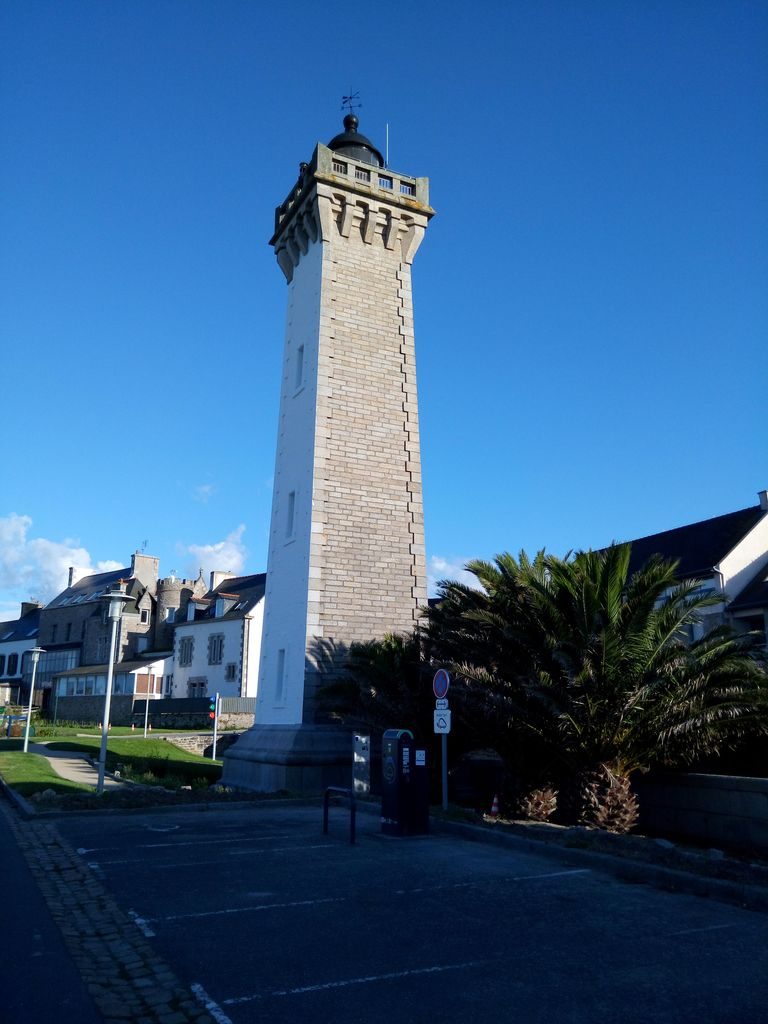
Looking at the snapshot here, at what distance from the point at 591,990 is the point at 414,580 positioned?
662 inches

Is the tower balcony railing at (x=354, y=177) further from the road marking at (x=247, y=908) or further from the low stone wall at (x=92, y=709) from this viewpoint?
the low stone wall at (x=92, y=709)

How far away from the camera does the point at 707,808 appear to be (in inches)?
516

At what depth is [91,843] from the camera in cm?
1094

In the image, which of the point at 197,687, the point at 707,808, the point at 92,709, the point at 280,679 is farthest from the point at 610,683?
the point at 92,709

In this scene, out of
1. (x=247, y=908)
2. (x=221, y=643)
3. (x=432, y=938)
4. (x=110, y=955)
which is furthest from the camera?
(x=221, y=643)

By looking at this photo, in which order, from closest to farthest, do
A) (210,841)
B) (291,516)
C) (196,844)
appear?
(196,844) < (210,841) < (291,516)

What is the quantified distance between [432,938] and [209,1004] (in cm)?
198

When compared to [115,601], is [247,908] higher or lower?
lower

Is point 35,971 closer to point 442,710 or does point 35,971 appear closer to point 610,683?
point 442,710

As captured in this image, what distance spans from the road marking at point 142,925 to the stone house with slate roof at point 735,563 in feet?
84.3

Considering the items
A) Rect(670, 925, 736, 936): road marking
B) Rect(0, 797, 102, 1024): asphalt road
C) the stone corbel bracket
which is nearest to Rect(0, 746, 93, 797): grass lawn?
Rect(0, 797, 102, 1024): asphalt road

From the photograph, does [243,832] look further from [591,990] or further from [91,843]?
[591,990]

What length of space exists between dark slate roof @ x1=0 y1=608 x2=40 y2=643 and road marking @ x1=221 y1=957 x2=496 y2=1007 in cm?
7979

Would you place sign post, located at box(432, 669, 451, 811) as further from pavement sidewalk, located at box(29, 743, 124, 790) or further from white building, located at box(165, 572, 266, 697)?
white building, located at box(165, 572, 266, 697)
